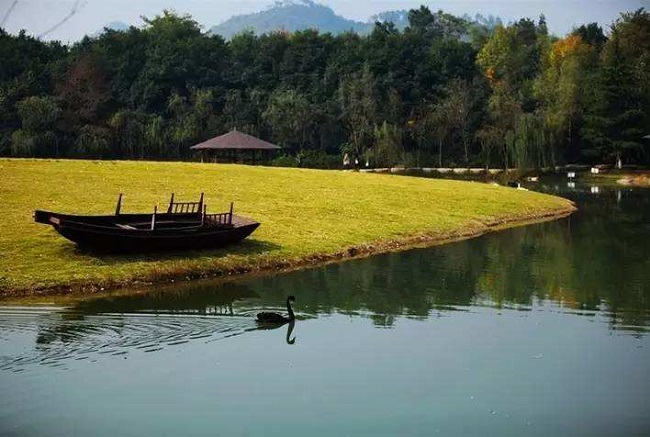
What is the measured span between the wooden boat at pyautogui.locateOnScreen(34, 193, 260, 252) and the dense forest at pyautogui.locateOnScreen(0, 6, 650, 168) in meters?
58.1

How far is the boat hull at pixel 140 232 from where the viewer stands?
26.3m

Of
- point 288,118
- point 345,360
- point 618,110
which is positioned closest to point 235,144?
point 288,118

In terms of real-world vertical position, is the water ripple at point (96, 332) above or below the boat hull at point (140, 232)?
below

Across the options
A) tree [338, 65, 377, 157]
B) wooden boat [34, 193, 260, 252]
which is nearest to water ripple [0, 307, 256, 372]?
wooden boat [34, 193, 260, 252]

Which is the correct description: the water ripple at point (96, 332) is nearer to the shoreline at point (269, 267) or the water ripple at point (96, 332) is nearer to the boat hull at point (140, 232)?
the shoreline at point (269, 267)

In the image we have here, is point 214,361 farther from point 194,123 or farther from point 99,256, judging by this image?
point 194,123

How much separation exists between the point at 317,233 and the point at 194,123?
5972 cm

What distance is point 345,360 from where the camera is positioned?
18.2m

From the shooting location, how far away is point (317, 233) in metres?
36.5

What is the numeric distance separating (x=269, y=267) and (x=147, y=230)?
502 cm

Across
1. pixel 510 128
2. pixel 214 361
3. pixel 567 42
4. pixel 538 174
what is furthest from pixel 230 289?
pixel 567 42

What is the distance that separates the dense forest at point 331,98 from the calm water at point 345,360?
62192 mm

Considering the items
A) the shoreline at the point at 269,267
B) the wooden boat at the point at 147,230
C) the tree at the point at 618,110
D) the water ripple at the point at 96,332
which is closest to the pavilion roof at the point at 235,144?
the shoreline at the point at 269,267

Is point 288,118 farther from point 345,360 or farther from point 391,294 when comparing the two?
point 345,360
